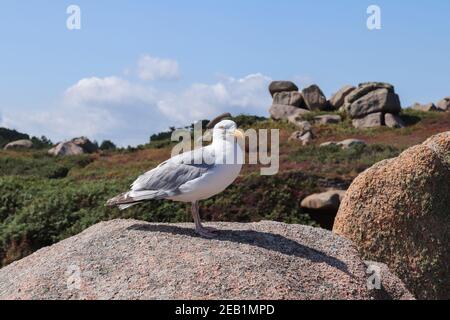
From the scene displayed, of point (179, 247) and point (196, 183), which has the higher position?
point (196, 183)

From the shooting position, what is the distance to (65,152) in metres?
49.6

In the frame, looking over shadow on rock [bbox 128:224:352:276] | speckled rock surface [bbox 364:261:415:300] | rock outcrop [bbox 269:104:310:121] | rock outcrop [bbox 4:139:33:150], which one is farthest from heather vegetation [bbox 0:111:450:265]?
rock outcrop [bbox 4:139:33:150]

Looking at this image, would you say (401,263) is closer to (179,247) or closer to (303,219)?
(179,247)

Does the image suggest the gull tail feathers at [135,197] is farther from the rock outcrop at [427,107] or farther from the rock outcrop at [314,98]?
the rock outcrop at [427,107]

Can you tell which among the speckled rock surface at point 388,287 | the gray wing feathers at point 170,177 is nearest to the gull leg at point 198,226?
the gray wing feathers at point 170,177

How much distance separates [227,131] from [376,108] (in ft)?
150

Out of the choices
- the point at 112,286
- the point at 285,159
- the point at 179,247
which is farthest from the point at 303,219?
the point at 285,159

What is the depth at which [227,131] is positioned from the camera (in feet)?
27.1

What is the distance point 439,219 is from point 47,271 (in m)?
5.85

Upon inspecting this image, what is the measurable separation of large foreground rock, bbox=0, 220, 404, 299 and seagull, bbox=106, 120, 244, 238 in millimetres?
528

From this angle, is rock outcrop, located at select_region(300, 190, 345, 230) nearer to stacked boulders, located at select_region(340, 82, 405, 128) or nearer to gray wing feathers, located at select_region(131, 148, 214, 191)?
gray wing feathers, located at select_region(131, 148, 214, 191)
